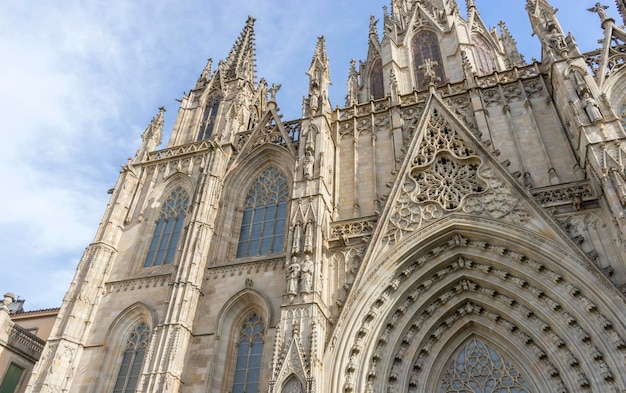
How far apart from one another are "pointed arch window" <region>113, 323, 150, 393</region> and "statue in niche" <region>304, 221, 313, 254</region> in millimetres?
6511

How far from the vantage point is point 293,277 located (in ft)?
45.1

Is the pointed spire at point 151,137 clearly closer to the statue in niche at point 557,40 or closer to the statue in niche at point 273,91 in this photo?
the statue in niche at point 273,91

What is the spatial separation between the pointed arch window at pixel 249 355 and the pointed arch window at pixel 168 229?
4.60 m

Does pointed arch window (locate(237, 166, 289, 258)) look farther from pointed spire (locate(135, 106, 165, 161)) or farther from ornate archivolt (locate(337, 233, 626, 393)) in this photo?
pointed spire (locate(135, 106, 165, 161))

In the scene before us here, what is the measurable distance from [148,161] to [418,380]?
14785 mm

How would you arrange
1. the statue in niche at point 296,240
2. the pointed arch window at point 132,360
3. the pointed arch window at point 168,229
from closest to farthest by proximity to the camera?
the statue in niche at point 296,240 < the pointed arch window at point 132,360 < the pointed arch window at point 168,229

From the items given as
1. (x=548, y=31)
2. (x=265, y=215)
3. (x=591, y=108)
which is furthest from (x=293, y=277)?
(x=548, y=31)

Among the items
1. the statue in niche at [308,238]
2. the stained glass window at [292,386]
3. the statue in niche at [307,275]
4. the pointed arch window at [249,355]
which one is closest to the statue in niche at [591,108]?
the statue in niche at [308,238]

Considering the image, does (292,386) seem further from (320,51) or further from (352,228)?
(320,51)

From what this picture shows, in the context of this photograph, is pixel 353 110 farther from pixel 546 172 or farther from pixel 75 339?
pixel 75 339

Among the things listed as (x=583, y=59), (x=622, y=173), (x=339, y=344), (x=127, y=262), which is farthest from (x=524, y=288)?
(x=127, y=262)

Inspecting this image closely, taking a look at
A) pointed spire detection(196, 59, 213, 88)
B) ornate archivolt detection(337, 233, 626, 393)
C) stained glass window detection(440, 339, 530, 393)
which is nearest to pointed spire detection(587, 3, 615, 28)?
ornate archivolt detection(337, 233, 626, 393)

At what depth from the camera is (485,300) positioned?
14.1 m

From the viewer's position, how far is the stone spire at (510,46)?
24812 millimetres
